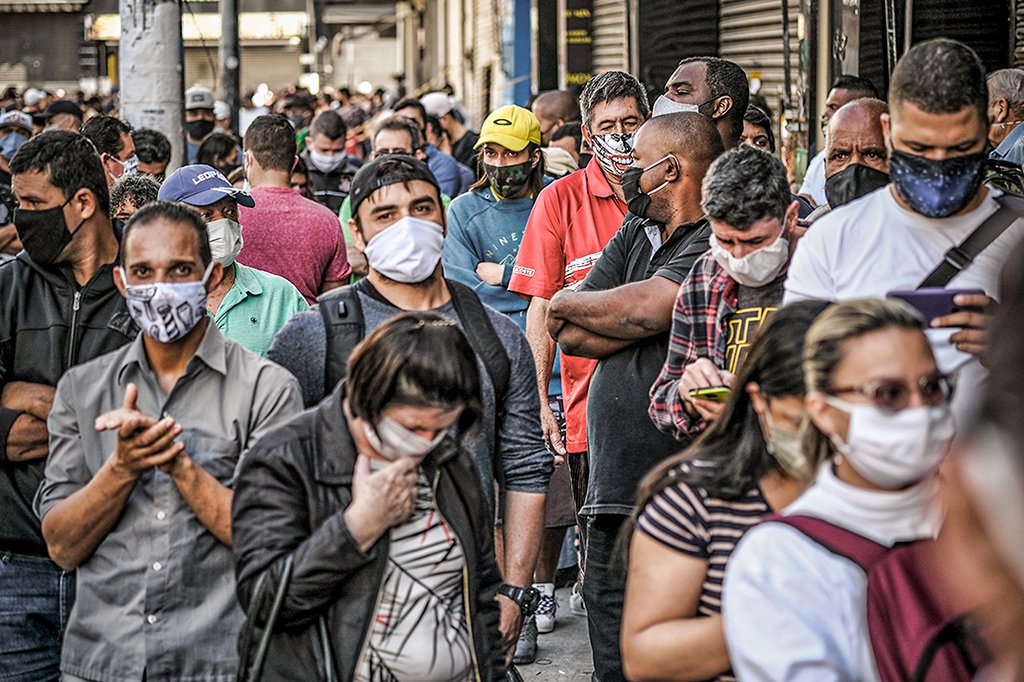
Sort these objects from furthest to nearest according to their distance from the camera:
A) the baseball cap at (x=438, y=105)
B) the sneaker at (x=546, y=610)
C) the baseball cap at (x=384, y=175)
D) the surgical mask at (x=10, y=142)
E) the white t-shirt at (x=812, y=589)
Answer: the baseball cap at (x=438, y=105) < the surgical mask at (x=10, y=142) < the sneaker at (x=546, y=610) < the baseball cap at (x=384, y=175) < the white t-shirt at (x=812, y=589)

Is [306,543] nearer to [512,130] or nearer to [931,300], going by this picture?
[931,300]

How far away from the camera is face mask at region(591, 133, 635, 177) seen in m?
5.86

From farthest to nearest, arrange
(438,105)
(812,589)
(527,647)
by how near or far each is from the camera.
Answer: (438,105) < (527,647) < (812,589)

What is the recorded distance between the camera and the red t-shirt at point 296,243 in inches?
262

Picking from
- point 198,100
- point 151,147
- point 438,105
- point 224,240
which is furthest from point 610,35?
point 224,240

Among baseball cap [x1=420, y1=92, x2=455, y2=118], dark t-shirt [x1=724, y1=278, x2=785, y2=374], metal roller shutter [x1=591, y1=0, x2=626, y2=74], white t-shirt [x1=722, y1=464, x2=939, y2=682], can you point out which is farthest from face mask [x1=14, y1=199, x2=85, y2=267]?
metal roller shutter [x1=591, y1=0, x2=626, y2=74]

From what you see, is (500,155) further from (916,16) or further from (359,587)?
(359,587)

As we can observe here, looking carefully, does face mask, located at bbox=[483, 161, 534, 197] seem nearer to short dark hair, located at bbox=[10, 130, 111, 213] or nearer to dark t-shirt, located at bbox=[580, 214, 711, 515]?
dark t-shirt, located at bbox=[580, 214, 711, 515]

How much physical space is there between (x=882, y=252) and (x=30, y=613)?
2.57 metres

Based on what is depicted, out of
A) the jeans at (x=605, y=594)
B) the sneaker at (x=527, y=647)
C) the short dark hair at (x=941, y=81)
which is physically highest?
the short dark hair at (x=941, y=81)

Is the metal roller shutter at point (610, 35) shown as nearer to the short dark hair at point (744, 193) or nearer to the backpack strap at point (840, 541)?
the short dark hair at point (744, 193)

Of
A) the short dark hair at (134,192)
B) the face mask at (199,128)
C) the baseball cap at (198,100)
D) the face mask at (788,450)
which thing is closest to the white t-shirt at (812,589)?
the face mask at (788,450)

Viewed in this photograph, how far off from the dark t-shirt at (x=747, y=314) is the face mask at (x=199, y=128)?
1150cm

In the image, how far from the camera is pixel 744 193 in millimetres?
3988
